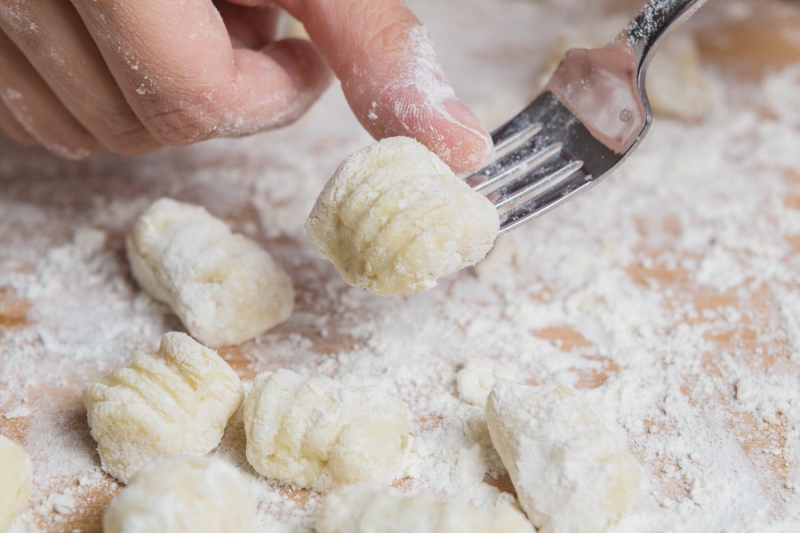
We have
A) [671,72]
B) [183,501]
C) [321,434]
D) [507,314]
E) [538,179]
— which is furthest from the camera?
[671,72]

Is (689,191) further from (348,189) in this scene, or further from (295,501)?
(295,501)

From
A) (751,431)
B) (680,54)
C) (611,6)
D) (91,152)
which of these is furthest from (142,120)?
(611,6)

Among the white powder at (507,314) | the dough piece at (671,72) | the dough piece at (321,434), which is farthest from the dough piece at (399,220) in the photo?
the dough piece at (671,72)

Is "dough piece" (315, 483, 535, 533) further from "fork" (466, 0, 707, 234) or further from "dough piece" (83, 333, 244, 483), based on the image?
"fork" (466, 0, 707, 234)

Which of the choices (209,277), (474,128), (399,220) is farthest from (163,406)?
(474,128)

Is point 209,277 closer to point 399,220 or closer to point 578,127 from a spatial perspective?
point 399,220

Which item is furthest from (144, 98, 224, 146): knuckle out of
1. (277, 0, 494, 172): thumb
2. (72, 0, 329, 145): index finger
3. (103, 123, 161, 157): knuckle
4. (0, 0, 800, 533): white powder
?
(0, 0, 800, 533): white powder

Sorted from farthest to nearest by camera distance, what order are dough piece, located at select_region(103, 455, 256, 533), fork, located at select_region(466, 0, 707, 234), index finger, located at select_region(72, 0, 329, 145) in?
1. fork, located at select_region(466, 0, 707, 234)
2. index finger, located at select_region(72, 0, 329, 145)
3. dough piece, located at select_region(103, 455, 256, 533)
